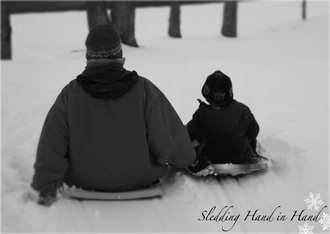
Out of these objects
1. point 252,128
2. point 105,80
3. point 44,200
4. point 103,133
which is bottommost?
point 44,200

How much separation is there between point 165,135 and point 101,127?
45 centimetres

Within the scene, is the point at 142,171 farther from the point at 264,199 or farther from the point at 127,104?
the point at 264,199

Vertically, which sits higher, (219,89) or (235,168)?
(219,89)

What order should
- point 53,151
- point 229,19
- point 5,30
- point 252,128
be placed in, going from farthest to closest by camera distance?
point 229,19
point 5,30
point 252,128
point 53,151

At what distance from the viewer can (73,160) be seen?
8.71ft

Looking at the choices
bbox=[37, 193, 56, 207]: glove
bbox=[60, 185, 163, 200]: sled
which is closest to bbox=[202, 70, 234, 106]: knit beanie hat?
bbox=[60, 185, 163, 200]: sled

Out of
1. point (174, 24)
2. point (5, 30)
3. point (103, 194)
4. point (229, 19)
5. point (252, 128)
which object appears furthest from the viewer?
point (174, 24)

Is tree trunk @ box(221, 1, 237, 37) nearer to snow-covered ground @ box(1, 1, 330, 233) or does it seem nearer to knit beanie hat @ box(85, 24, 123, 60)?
snow-covered ground @ box(1, 1, 330, 233)

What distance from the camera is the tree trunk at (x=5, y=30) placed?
834 cm

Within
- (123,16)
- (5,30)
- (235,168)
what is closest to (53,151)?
(235,168)

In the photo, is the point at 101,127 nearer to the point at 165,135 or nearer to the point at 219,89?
the point at 165,135

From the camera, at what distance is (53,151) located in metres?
2.54

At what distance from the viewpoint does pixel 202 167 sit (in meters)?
3.15

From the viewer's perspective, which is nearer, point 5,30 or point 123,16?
point 5,30
